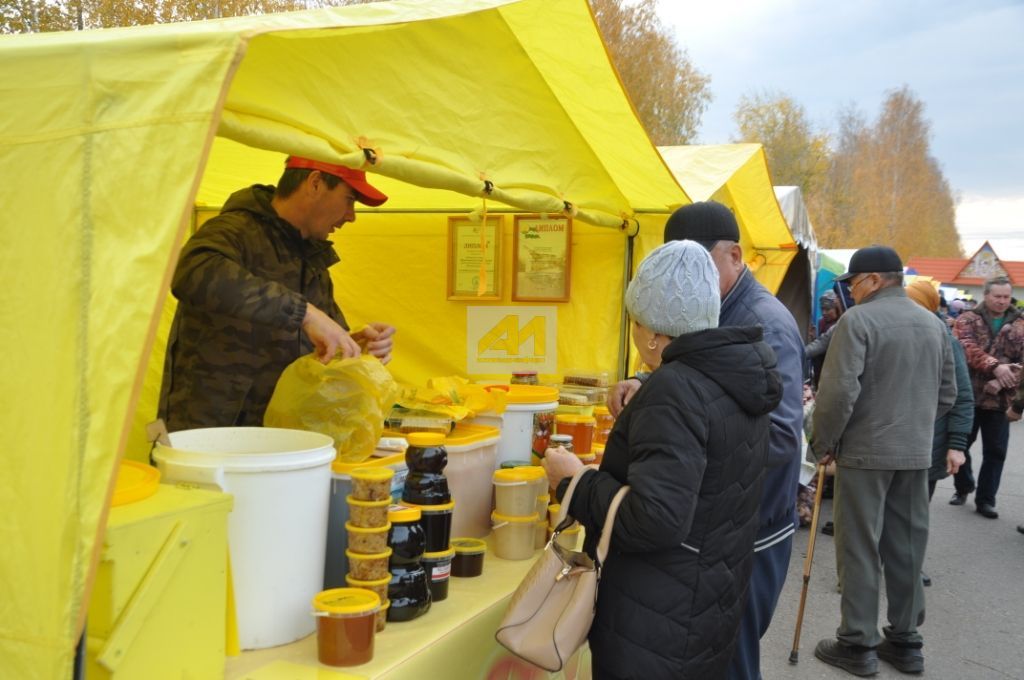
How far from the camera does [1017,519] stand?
7641 mm

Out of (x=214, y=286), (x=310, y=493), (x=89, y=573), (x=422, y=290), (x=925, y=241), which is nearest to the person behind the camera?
(x=89, y=573)

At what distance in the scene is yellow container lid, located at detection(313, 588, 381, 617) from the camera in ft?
5.55

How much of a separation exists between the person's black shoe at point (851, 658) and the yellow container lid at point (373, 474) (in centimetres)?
353

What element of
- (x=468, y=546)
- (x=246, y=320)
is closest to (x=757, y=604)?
(x=468, y=546)

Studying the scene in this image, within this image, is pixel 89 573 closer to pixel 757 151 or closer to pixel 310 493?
pixel 310 493

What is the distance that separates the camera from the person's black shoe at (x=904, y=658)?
14.4 feet

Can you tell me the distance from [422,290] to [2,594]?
10.8 feet

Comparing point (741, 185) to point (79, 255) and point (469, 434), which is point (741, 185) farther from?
point (79, 255)

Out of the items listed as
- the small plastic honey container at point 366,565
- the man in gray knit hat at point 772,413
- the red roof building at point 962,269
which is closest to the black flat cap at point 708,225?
the man in gray knit hat at point 772,413

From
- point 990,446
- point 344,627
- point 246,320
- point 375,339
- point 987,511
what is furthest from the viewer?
point 987,511

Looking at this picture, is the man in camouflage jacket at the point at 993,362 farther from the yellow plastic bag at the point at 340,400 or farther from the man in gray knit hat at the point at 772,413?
the yellow plastic bag at the point at 340,400

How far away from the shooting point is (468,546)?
2.42 meters

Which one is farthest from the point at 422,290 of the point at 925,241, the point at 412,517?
the point at 925,241

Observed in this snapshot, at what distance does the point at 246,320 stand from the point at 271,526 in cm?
114
